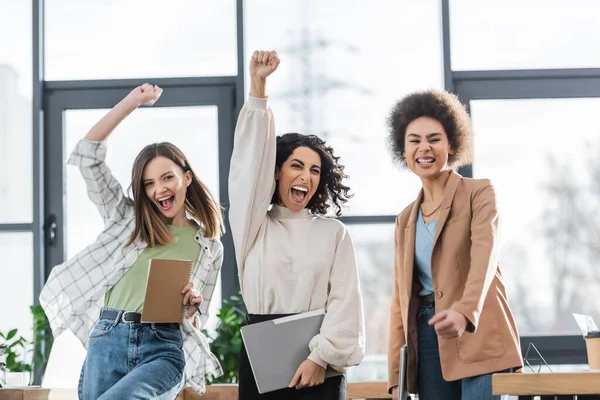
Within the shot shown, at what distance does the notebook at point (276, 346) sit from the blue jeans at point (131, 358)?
0.33 meters

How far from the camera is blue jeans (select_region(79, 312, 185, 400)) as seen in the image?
2627 mm

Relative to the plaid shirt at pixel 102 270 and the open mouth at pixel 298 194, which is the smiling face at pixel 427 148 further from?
the plaid shirt at pixel 102 270

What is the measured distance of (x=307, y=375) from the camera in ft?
7.99

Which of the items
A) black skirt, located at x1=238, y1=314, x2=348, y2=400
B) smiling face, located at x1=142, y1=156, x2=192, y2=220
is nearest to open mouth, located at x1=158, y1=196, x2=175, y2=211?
smiling face, located at x1=142, y1=156, x2=192, y2=220

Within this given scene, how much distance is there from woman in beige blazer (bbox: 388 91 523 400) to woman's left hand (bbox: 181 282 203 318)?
0.60 m

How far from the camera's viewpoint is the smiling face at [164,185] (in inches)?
111

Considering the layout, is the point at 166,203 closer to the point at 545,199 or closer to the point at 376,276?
the point at 376,276

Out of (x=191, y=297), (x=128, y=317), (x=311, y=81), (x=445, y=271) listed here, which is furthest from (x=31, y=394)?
(x=311, y=81)

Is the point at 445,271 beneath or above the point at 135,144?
beneath

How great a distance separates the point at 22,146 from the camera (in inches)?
177

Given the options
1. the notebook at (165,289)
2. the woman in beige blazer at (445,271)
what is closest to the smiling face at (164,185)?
the notebook at (165,289)

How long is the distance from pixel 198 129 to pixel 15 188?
967mm

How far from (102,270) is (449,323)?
1.24 m

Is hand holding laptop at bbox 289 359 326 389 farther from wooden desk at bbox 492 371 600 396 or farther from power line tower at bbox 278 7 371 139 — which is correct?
power line tower at bbox 278 7 371 139
